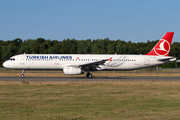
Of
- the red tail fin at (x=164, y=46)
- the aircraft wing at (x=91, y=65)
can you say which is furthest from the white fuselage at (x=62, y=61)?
the red tail fin at (x=164, y=46)

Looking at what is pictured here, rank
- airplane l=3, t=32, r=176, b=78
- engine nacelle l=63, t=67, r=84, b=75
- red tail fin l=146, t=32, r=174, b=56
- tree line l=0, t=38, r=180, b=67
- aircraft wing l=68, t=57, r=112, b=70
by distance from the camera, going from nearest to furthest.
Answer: engine nacelle l=63, t=67, r=84, b=75, aircraft wing l=68, t=57, r=112, b=70, airplane l=3, t=32, r=176, b=78, red tail fin l=146, t=32, r=174, b=56, tree line l=0, t=38, r=180, b=67

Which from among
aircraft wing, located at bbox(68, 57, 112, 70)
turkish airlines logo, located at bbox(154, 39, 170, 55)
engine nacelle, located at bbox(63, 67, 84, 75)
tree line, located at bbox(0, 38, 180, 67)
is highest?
tree line, located at bbox(0, 38, 180, 67)

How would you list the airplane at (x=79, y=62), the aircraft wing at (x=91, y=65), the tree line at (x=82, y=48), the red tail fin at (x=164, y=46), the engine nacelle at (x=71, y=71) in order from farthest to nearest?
the tree line at (x=82, y=48) < the red tail fin at (x=164, y=46) < the airplane at (x=79, y=62) < the aircraft wing at (x=91, y=65) < the engine nacelle at (x=71, y=71)

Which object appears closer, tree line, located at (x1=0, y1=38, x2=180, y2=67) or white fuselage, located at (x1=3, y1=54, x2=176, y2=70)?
white fuselage, located at (x1=3, y1=54, x2=176, y2=70)

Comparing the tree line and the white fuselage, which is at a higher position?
the tree line

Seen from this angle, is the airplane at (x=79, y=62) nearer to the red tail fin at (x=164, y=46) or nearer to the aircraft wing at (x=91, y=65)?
the aircraft wing at (x=91, y=65)

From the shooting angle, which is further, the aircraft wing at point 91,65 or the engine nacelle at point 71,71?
the aircraft wing at point 91,65

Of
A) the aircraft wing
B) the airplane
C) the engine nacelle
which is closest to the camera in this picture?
the engine nacelle

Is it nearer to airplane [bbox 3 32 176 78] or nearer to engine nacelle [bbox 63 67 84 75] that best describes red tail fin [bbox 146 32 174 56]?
airplane [bbox 3 32 176 78]

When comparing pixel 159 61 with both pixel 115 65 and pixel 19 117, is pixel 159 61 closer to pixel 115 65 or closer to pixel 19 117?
pixel 115 65

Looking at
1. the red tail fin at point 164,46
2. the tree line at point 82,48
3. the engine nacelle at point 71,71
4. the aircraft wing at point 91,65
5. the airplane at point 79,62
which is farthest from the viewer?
the tree line at point 82,48

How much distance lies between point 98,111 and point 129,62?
2514 cm

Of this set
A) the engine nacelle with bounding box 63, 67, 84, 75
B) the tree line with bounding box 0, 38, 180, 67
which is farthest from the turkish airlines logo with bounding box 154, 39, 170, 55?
the tree line with bounding box 0, 38, 180, 67

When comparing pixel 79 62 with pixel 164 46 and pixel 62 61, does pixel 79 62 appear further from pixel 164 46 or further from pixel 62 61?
pixel 164 46
